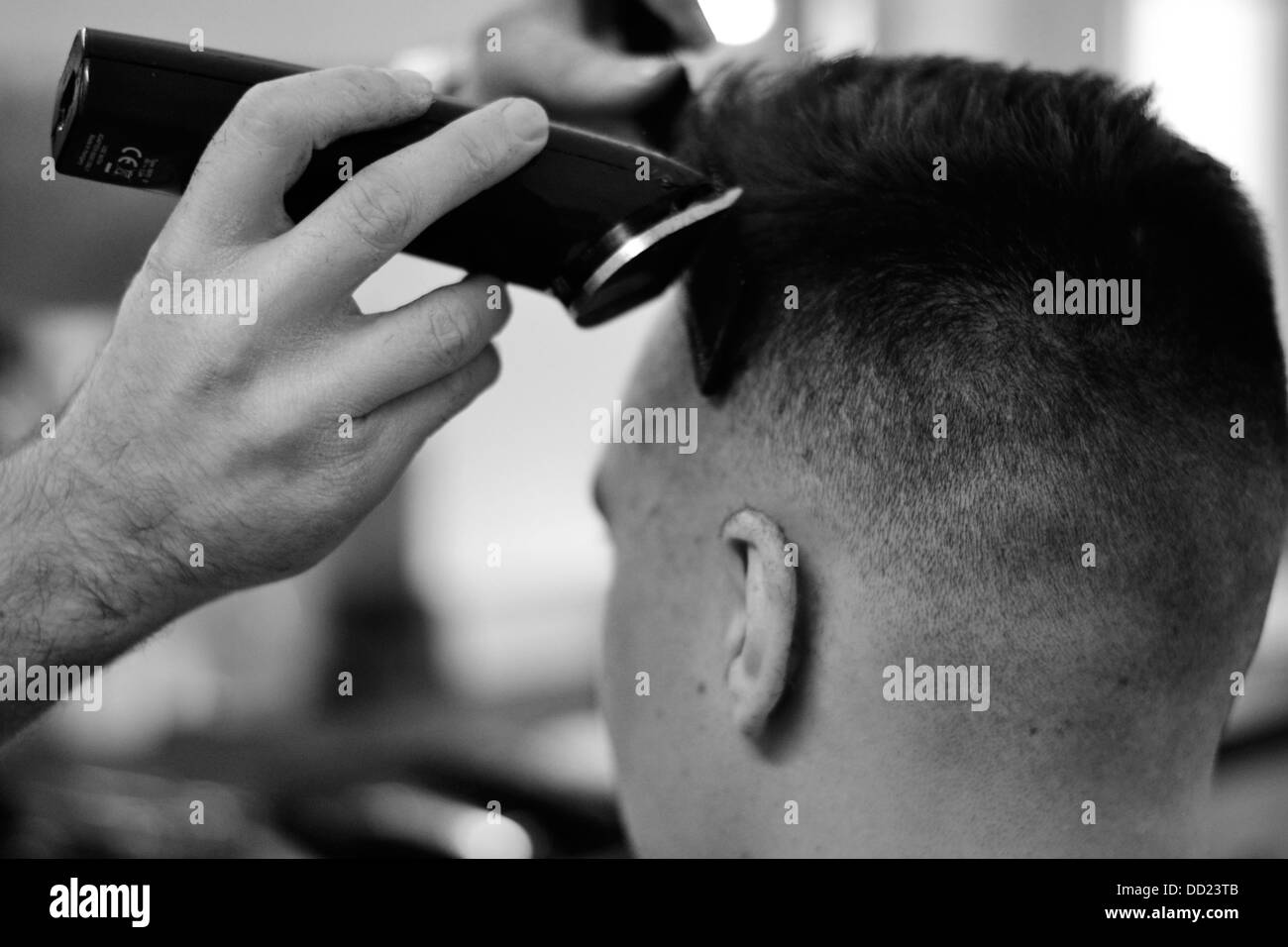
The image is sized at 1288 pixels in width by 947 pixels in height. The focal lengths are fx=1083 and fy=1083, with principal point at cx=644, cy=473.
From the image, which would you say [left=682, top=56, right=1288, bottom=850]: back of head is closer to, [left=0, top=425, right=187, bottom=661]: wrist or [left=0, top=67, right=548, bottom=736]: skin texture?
[left=0, top=67, right=548, bottom=736]: skin texture

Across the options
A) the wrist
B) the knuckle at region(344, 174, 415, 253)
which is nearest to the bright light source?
the knuckle at region(344, 174, 415, 253)

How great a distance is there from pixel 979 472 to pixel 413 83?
43 cm

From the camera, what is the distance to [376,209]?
62 centimetres

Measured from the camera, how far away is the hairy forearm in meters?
0.70

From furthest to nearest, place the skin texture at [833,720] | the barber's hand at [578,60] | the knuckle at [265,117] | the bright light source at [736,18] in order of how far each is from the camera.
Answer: the bright light source at [736,18]
the barber's hand at [578,60]
the skin texture at [833,720]
the knuckle at [265,117]

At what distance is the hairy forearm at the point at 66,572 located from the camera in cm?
70

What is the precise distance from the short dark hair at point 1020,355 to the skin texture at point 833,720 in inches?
1.3

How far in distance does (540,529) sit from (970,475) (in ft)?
5.86

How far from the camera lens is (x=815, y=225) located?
2.38 ft

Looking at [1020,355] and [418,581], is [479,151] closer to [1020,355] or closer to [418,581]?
[1020,355]

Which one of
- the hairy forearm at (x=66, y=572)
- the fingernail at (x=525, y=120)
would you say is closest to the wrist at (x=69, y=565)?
the hairy forearm at (x=66, y=572)

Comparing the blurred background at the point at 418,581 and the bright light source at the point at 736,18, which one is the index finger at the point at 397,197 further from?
the bright light source at the point at 736,18

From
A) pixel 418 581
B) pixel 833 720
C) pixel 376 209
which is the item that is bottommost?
pixel 833 720

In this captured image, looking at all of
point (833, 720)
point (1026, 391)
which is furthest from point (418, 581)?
point (1026, 391)
